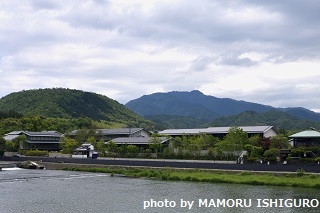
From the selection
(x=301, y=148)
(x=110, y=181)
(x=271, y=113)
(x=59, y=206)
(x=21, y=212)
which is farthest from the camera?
(x=271, y=113)

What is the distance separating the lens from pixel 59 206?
2377 cm

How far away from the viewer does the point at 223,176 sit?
35125 millimetres

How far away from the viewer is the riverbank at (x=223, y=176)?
31609 mm

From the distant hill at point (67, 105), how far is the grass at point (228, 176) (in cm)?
7378

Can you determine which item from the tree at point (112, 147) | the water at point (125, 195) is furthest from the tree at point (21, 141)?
the water at point (125, 195)

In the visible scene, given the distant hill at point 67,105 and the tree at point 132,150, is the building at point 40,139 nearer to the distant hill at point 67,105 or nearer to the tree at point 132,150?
the tree at point 132,150

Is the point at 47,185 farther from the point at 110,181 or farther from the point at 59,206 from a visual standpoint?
the point at 59,206

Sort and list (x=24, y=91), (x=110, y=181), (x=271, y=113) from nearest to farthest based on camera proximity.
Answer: (x=110, y=181) < (x=24, y=91) < (x=271, y=113)

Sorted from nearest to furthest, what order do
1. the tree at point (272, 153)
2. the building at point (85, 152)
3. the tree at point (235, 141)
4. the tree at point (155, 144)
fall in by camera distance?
the tree at point (272, 153), the tree at point (235, 141), the tree at point (155, 144), the building at point (85, 152)

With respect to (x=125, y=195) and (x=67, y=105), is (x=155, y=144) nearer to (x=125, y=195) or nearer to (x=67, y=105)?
(x=125, y=195)

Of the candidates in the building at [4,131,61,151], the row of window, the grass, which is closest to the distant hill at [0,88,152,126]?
the building at [4,131,61,151]

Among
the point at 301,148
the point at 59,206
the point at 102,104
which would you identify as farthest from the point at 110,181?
the point at 102,104

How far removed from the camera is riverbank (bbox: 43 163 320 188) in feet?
104

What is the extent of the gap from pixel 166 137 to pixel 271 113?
112 m
